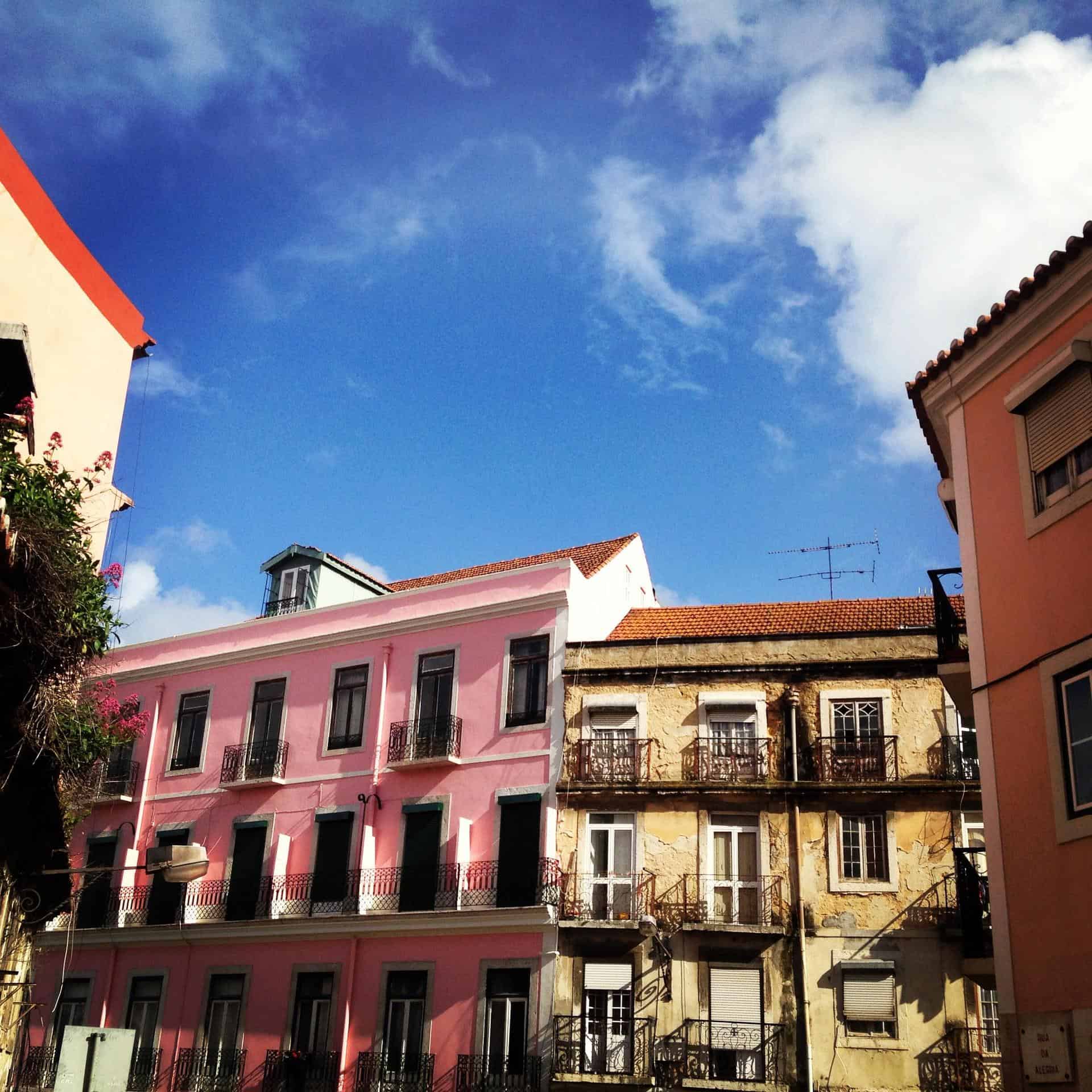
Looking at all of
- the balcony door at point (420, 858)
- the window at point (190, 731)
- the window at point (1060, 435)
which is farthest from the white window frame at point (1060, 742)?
the window at point (190, 731)

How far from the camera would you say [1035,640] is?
12.6 meters

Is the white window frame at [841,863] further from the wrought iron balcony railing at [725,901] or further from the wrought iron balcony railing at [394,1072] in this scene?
the wrought iron balcony railing at [394,1072]

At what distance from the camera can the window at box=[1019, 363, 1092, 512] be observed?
1254cm

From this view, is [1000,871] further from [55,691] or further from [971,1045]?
[971,1045]

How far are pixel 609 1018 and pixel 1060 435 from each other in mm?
14816

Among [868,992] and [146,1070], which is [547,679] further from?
[146,1070]

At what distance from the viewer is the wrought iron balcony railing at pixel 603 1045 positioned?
23.0 meters

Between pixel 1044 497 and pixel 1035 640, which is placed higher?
pixel 1044 497

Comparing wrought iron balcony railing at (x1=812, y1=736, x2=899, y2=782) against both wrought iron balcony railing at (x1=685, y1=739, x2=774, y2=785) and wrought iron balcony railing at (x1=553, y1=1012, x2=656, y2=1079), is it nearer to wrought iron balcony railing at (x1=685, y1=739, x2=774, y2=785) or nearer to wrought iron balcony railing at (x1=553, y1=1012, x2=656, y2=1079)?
wrought iron balcony railing at (x1=685, y1=739, x2=774, y2=785)

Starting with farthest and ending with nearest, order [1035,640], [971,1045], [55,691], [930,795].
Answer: [930,795]
[971,1045]
[1035,640]
[55,691]

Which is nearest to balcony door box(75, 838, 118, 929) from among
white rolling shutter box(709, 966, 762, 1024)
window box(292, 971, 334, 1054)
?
window box(292, 971, 334, 1054)

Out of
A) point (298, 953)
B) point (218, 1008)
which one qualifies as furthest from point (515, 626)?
point (218, 1008)

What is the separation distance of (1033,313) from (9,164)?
1082 cm

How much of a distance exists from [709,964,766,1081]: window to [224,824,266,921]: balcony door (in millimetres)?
10028
